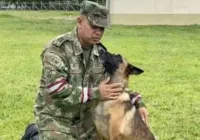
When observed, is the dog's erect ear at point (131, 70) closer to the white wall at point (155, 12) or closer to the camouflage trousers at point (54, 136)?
the camouflage trousers at point (54, 136)

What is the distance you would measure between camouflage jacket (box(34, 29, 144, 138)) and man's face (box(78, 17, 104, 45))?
0.08m

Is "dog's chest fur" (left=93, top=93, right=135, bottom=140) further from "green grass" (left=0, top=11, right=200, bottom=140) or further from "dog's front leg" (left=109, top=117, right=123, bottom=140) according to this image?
"green grass" (left=0, top=11, right=200, bottom=140)

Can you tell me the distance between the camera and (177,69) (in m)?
10.7

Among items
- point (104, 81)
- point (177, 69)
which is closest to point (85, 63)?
point (104, 81)

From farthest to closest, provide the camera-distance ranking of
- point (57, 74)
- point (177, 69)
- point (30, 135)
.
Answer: point (177, 69), point (30, 135), point (57, 74)

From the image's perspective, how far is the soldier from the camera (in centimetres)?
339

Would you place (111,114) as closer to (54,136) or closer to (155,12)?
(54,136)

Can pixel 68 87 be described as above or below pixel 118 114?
above

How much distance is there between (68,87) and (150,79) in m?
5.98

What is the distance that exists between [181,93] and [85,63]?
15.4 feet

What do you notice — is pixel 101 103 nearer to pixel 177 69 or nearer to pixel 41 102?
pixel 41 102

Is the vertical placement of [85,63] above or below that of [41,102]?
above

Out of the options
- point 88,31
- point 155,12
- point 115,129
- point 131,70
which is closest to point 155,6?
point 155,12

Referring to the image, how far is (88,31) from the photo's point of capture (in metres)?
3.41
